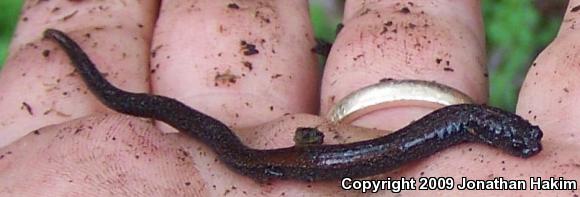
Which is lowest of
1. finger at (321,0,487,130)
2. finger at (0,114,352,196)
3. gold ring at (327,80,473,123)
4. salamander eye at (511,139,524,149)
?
finger at (0,114,352,196)

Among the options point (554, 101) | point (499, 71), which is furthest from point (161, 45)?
point (499, 71)

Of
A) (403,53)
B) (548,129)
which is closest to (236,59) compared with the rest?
(403,53)

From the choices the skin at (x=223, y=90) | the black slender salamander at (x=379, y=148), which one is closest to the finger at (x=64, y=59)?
the skin at (x=223, y=90)

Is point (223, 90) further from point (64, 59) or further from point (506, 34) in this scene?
point (506, 34)

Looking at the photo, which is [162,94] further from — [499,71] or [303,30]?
[499,71]

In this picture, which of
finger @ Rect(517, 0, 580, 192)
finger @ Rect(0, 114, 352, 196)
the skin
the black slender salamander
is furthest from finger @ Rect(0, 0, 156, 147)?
finger @ Rect(517, 0, 580, 192)

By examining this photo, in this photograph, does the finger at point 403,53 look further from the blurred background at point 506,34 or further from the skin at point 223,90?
the blurred background at point 506,34

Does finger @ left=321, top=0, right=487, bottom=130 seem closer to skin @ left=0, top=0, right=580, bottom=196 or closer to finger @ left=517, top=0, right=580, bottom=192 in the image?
skin @ left=0, top=0, right=580, bottom=196
